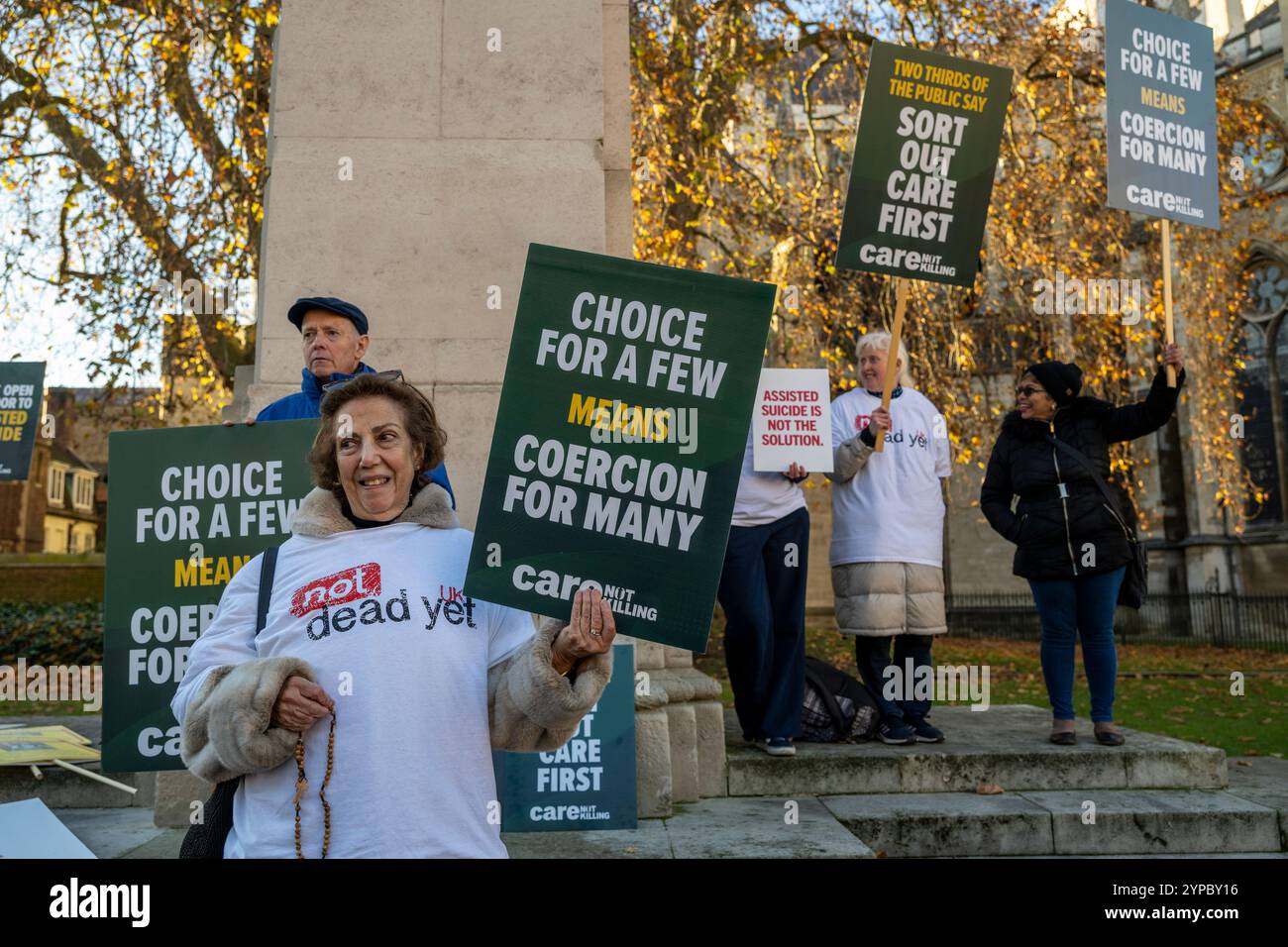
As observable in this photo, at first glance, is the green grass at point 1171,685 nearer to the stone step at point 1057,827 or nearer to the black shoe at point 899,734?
the black shoe at point 899,734

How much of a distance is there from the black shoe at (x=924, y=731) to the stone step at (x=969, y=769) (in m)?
0.28

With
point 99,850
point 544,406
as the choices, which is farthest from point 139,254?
point 544,406

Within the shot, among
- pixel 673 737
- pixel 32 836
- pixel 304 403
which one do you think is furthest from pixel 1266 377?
pixel 32 836

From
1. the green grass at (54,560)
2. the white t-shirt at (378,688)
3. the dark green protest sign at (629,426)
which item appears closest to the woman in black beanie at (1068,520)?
the dark green protest sign at (629,426)

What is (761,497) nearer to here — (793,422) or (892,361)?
(793,422)

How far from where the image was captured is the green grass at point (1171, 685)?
945cm

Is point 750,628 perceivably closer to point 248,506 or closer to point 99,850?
point 248,506

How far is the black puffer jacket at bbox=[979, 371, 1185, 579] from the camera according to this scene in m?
5.95

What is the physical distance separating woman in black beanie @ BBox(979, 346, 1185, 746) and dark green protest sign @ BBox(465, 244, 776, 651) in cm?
379

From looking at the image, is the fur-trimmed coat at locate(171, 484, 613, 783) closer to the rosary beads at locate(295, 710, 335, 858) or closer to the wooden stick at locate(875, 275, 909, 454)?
the rosary beads at locate(295, 710, 335, 858)

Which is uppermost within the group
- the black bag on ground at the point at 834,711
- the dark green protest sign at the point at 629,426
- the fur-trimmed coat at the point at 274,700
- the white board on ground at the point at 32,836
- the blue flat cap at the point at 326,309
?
the blue flat cap at the point at 326,309

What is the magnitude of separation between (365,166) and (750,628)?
2.94m
